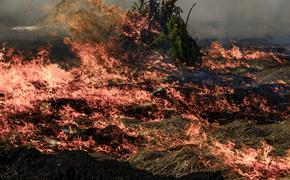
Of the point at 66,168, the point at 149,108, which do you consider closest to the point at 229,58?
the point at 149,108

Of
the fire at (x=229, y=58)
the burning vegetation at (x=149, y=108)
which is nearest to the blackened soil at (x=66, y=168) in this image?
the burning vegetation at (x=149, y=108)

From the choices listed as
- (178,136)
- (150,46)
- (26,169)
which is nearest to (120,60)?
(150,46)

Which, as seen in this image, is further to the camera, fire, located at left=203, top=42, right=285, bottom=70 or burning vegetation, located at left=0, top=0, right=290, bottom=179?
fire, located at left=203, top=42, right=285, bottom=70

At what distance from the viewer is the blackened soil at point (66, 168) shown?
14125 mm

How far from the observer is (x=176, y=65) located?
4959cm

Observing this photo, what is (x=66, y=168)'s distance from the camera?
1459 cm

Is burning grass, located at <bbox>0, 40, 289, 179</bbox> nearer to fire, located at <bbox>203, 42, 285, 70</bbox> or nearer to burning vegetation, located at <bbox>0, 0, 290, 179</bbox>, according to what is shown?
burning vegetation, located at <bbox>0, 0, 290, 179</bbox>

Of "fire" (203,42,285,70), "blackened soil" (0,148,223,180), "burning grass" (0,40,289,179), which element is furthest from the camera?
"fire" (203,42,285,70)

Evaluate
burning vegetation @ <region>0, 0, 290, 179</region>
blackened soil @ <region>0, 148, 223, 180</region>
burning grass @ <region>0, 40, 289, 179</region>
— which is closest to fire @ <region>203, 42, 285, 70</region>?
burning vegetation @ <region>0, 0, 290, 179</region>

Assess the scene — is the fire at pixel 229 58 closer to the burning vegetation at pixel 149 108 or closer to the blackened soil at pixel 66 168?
the burning vegetation at pixel 149 108

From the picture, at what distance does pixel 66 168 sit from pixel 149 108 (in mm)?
17683

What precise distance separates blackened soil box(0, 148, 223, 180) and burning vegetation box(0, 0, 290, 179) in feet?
0.23

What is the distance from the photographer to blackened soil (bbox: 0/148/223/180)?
14125mm

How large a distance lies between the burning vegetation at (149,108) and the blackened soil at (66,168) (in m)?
0.07
